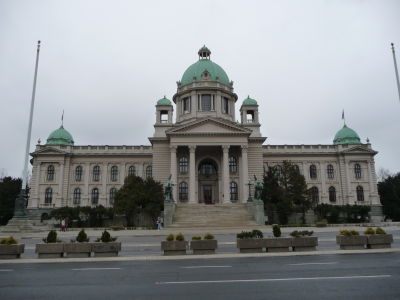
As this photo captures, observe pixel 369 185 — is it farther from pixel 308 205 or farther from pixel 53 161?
pixel 53 161

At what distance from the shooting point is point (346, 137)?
7138 cm

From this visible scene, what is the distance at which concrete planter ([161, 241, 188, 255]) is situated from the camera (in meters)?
17.3

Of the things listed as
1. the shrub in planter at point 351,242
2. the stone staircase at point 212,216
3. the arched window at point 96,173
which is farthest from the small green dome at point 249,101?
the shrub in planter at point 351,242

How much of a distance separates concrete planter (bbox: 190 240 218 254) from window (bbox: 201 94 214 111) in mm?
48493

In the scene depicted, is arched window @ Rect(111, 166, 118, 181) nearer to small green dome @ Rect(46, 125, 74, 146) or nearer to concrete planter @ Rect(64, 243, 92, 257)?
small green dome @ Rect(46, 125, 74, 146)

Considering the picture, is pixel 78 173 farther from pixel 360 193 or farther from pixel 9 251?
pixel 360 193

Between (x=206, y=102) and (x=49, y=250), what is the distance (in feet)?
168

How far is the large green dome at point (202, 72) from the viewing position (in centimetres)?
6712

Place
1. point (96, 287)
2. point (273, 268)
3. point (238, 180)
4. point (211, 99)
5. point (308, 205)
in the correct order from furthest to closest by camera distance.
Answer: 1. point (211, 99)
2. point (238, 180)
3. point (308, 205)
4. point (273, 268)
5. point (96, 287)

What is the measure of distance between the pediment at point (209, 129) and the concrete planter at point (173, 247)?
3935 centimetres

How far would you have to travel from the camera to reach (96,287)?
31.5 feet

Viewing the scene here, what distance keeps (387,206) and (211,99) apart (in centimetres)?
3902

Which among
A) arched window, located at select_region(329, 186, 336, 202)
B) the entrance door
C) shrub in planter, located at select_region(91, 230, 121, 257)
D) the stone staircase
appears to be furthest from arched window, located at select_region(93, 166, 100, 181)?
shrub in planter, located at select_region(91, 230, 121, 257)

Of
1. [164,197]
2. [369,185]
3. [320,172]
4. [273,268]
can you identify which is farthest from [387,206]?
[273,268]
